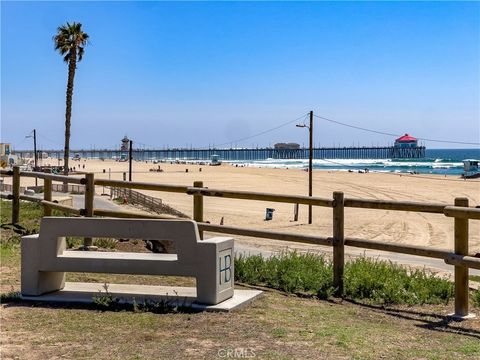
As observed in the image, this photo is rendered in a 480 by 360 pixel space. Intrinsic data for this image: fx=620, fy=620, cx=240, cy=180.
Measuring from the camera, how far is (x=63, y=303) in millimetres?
6168

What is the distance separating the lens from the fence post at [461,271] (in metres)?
6.30

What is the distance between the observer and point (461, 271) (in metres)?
6.39

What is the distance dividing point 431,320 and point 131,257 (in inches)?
121

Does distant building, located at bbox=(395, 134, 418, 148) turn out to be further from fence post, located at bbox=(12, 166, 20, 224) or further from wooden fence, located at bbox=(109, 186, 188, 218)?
fence post, located at bbox=(12, 166, 20, 224)

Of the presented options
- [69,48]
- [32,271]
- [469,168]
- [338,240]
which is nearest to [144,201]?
[69,48]

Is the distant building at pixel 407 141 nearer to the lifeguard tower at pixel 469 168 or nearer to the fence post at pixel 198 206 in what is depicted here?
the lifeguard tower at pixel 469 168

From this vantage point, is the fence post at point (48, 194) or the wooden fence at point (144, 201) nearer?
the fence post at point (48, 194)

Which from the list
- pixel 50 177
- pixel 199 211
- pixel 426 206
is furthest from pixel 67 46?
pixel 426 206

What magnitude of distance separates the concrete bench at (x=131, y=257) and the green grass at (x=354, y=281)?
4.47 feet

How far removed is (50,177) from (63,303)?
4.70m

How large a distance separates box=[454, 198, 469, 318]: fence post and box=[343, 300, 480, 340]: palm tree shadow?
6.3 inches

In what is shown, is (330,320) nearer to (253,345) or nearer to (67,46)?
(253,345)

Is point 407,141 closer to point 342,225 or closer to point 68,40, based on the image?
point 68,40

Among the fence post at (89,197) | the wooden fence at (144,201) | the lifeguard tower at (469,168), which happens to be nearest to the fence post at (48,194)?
the fence post at (89,197)
